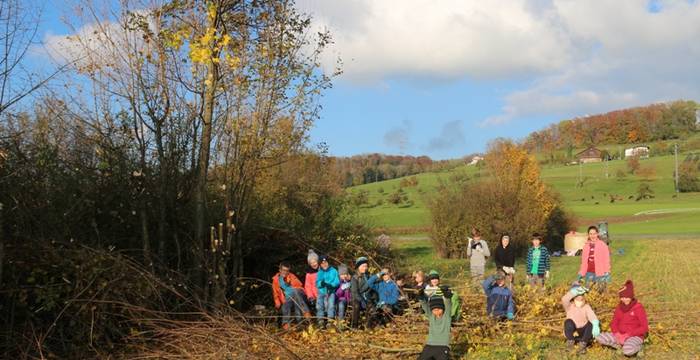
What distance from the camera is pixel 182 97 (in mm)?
9781

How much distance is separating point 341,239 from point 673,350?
24.7 ft

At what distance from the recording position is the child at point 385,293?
995cm

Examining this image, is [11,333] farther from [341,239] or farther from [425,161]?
[425,161]

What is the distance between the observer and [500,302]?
9.54 meters

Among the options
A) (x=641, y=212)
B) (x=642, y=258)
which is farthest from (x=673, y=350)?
A: (x=641, y=212)

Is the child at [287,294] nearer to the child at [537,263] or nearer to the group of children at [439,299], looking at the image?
the group of children at [439,299]

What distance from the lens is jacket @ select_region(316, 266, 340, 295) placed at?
993 centimetres

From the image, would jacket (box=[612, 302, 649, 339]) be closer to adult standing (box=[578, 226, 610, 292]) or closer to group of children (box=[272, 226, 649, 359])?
group of children (box=[272, 226, 649, 359])

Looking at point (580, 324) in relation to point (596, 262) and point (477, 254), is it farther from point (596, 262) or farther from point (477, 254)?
point (477, 254)

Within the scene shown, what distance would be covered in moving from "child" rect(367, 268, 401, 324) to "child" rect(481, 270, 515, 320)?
1.49 meters

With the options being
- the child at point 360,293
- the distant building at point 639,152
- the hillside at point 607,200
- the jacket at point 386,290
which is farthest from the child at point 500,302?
the distant building at point 639,152

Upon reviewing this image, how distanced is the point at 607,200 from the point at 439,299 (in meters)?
76.2

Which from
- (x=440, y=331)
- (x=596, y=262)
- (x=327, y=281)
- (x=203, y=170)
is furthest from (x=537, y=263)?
(x=203, y=170)

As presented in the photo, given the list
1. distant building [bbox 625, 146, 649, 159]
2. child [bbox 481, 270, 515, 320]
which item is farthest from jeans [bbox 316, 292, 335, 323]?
distant building [bbox 625, 146, 649, 159]
